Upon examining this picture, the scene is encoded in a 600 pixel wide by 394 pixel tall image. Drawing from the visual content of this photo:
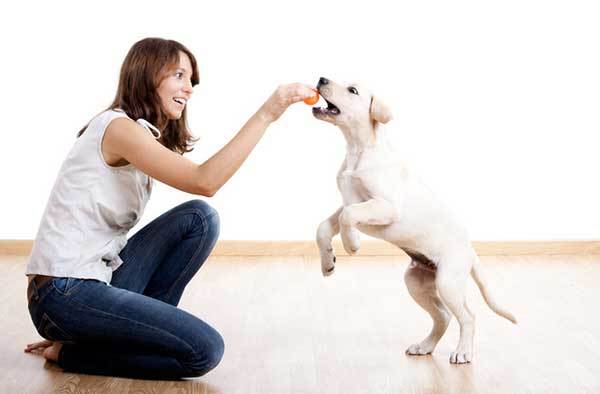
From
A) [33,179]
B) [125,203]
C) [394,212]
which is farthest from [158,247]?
[33,179]

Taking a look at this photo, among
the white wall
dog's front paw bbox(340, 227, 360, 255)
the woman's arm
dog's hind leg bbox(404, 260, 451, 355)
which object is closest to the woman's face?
the woman's arm

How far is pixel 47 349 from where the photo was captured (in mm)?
2582

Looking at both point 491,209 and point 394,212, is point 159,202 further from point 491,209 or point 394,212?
point 394,212

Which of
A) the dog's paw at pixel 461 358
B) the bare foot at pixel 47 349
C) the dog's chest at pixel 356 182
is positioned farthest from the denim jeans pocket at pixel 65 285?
the dog's paw at pixel 461 358

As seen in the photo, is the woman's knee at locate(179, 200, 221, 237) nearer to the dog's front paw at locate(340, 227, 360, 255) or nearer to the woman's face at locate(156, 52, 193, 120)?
the woman's face at locate(156, 52, 193, 120)

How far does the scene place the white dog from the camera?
2455mm

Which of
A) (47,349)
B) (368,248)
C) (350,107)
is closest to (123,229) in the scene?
(47,349)

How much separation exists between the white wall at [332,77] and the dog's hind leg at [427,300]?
169 cm

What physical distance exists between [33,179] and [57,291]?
211cm

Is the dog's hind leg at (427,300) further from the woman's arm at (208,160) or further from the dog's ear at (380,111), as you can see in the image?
the woman's arm at (208,160)

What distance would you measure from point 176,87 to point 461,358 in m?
1.13

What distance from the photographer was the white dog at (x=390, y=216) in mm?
2455

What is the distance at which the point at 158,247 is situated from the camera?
271cm

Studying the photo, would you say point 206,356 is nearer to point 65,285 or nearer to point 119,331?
point 119,331
